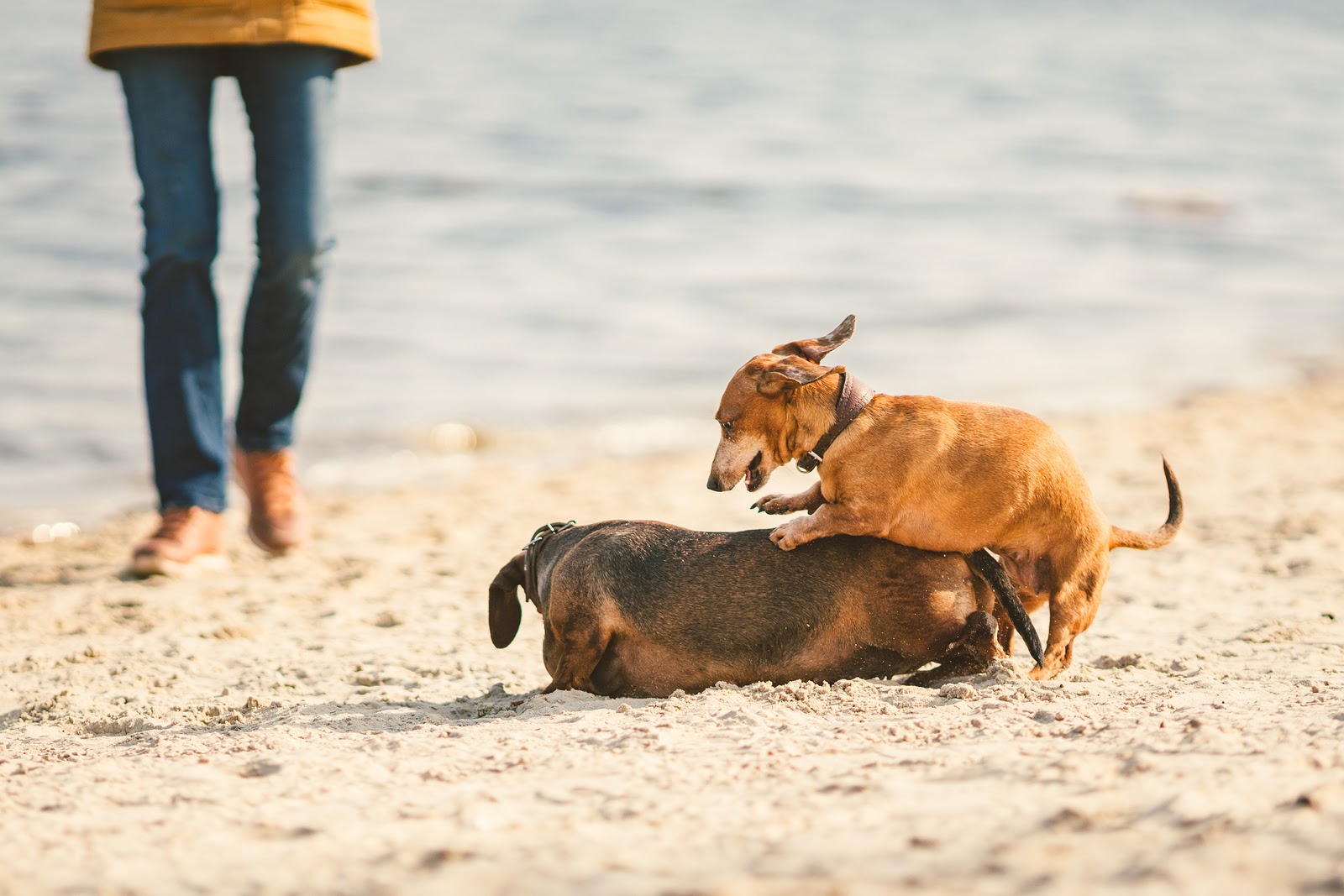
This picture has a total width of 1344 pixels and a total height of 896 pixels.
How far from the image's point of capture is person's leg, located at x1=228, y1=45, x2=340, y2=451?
16.3ft

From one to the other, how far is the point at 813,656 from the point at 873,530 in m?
0.37

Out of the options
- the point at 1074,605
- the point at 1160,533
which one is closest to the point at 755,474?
the point at 1074,605

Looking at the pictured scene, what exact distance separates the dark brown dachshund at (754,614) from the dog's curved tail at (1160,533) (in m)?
0.38

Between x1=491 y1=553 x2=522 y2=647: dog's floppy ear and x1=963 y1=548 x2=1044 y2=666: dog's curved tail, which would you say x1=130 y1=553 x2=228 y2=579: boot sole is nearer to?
x1=491 y1=553 x2=522 y2=647: dog's floppy ear

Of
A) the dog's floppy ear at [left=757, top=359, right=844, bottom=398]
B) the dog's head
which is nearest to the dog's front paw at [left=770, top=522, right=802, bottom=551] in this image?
the dog's head

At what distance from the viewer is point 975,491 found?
3361 millimetres

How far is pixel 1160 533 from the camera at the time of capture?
3.74m

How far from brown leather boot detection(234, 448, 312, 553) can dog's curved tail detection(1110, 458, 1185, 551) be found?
11.0 ft

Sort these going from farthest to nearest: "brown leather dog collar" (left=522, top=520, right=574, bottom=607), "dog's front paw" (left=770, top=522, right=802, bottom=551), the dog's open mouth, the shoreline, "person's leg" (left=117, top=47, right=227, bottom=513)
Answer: the shoreline < "person's leg" (left=117, top=47, right=227, bottom=513) < "brown leather dog collar" (left=522, top=520, right=574, bottom=607) < the dog's open mouth < "dog's front paw" (left=770, top=522, right=802, bottom=551)

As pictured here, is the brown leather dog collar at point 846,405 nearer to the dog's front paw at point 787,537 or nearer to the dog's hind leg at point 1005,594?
the dog's front paw at point 787,537

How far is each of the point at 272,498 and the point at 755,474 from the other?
2.73m

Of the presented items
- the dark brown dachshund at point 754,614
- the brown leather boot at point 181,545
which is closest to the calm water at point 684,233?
the brown leather boot at point 181,545

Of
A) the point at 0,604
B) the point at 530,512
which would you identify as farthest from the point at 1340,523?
the point at 0,604

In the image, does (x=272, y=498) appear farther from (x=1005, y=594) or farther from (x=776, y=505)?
(x=1005, y=594)
